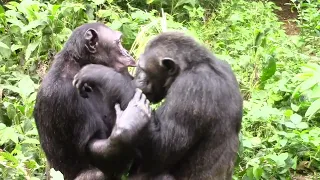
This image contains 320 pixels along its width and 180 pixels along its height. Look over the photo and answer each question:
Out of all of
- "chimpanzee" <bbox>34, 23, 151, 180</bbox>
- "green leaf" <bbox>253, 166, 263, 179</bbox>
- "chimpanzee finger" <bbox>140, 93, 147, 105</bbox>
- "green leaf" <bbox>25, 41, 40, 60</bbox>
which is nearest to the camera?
"chimpanzee finger" <bbox>140, 93, 147, 105</bbox>

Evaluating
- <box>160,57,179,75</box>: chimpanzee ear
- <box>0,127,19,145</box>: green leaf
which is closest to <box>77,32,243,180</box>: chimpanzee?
<box>160,57,179,75</box>: chimpanzee ear

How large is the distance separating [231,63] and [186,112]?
2.77 metres

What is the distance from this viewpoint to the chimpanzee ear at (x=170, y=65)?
4.47 metres

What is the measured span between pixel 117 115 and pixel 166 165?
0.48 metres

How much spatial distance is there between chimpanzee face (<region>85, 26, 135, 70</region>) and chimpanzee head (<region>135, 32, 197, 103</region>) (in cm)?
24

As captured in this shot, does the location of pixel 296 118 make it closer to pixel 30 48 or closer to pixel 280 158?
pixel 280 158

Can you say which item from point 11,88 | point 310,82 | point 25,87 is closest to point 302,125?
point 310,82

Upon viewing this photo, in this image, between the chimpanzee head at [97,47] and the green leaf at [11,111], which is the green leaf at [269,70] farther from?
the green leaf at [11,111]

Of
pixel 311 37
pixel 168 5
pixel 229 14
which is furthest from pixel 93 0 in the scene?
pixel 311 37

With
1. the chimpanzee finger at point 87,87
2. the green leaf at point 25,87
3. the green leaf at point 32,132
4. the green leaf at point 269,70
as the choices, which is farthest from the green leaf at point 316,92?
the green leaf at point 25,87

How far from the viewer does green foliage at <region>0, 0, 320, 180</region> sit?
5.31 meters

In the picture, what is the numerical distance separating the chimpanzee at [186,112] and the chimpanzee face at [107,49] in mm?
251

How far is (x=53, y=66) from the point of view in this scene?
4.69 m

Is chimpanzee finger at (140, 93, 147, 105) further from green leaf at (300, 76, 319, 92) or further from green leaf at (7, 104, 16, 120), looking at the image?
green leaf at (7, 104, 16, 120)
